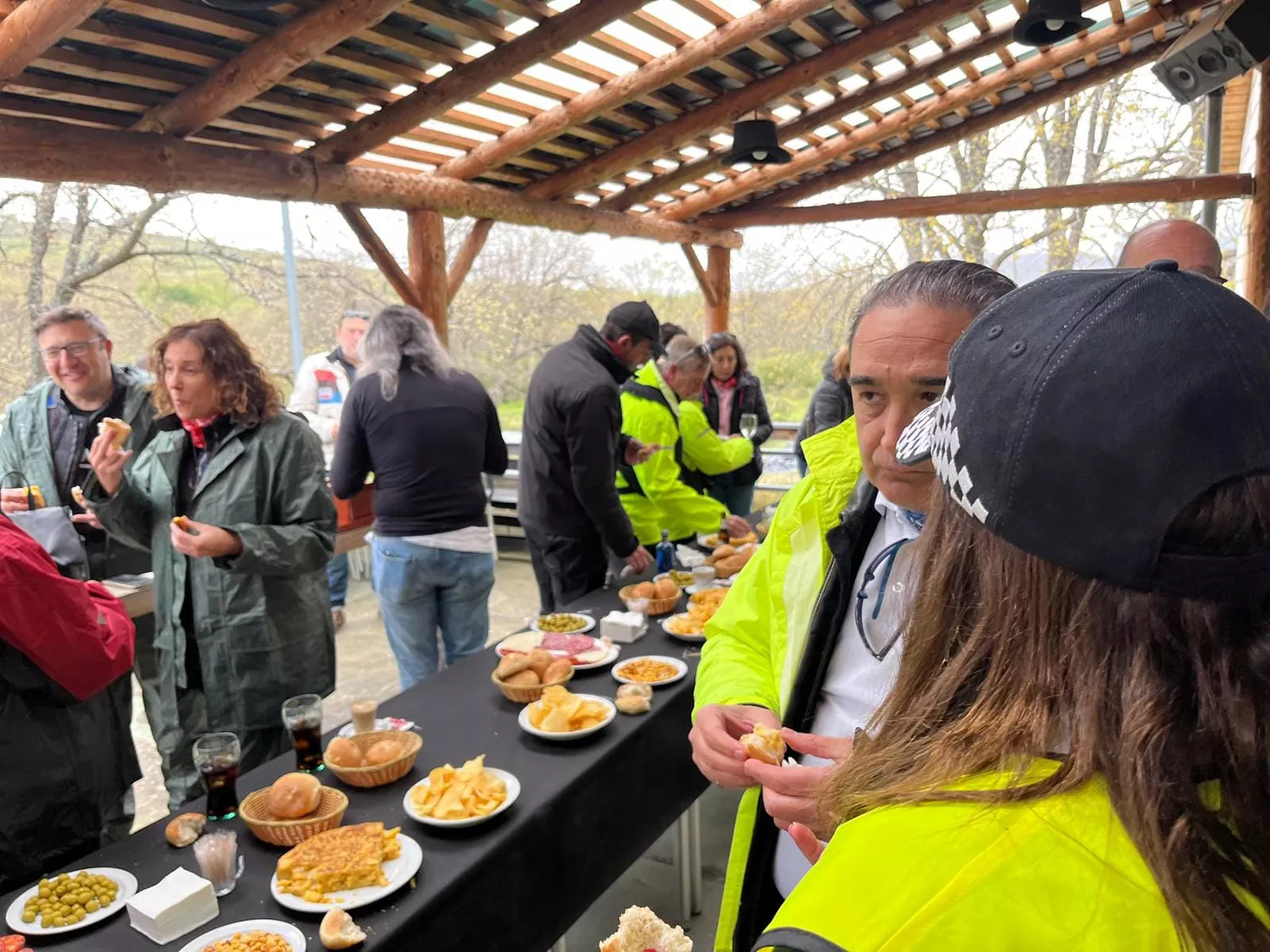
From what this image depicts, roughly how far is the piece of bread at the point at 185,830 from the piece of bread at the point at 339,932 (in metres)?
0.43

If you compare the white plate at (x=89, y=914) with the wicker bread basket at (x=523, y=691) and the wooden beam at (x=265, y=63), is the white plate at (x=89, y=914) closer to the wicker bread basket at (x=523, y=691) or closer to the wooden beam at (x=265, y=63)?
the wicker bread basket at (x=523, y=691)

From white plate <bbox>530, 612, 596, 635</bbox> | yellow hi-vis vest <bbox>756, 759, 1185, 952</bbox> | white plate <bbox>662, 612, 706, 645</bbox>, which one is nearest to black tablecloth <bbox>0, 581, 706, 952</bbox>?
white plate <bbox>662, 612, 706, 645</bbox>

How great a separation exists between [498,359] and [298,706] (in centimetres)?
1025

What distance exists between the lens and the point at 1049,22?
3564 mm

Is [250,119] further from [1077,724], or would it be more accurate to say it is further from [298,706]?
[1077,724]

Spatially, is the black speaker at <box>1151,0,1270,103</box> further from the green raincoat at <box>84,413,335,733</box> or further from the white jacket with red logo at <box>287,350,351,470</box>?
the white jacket with red logo at <box>287,350,351,470</box>

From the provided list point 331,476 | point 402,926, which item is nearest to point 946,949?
point 402,926

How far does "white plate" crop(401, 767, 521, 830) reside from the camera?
62.4 inches

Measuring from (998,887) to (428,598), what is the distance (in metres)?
2.89

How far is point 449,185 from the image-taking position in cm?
475

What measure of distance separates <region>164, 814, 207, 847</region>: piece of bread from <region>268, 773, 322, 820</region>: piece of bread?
0.14 m

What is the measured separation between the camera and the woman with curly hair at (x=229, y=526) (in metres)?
2.37

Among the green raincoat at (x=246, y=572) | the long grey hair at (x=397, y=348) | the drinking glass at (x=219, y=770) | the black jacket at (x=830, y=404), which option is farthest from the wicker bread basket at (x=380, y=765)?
the black jacket at (x=830, y=404)

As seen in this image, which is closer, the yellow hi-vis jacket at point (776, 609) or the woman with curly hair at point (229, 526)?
the yellow hi-vis jacket at point (776, 609)
